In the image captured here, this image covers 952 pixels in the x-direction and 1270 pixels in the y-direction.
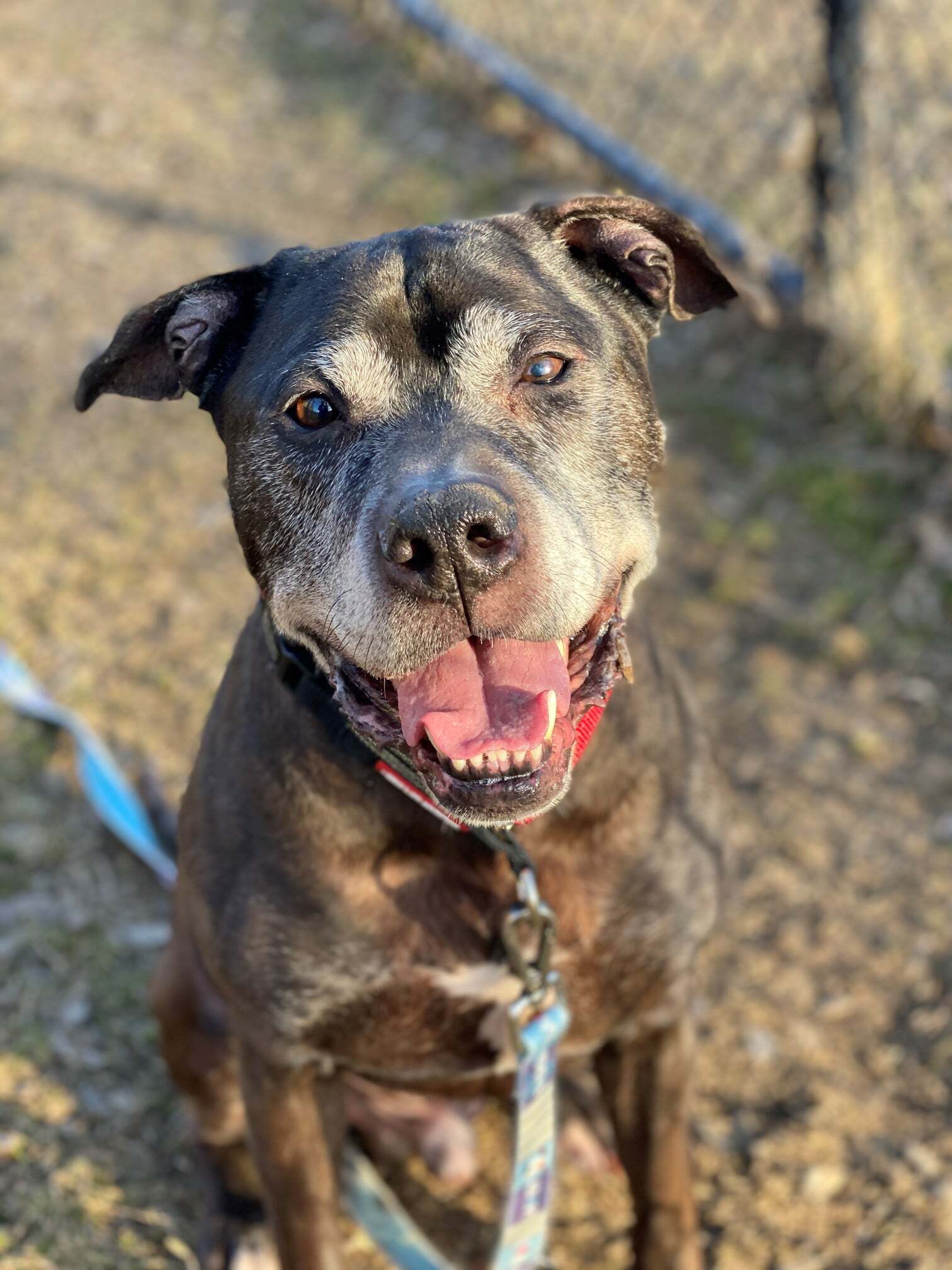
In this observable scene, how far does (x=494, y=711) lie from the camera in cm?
234

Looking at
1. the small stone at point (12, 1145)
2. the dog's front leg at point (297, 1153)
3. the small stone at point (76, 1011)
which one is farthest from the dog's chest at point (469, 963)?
the small stone at point (76, 1011)

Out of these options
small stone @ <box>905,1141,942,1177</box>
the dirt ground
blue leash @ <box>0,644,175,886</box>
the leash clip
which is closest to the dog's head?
the leash clip

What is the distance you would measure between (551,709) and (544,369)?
65 centimetres

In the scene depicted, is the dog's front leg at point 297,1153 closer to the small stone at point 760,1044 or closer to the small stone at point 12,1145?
the small stone at point 12,1145

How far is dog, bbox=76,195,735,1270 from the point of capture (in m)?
2.28

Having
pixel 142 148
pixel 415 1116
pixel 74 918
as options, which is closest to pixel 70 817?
pixel 74 918

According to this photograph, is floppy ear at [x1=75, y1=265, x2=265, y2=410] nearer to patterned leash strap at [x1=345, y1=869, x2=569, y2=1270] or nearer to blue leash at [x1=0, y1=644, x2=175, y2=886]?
patterned leash strap at [x1=345, y1=869, x2=569, y2=1270]

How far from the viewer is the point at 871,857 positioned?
4.11m

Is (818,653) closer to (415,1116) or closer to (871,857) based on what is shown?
(871,857)

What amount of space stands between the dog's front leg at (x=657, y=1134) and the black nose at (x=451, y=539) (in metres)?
1.29

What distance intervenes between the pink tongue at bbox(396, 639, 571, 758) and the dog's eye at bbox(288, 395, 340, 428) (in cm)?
51

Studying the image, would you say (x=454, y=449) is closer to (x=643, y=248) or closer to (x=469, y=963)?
(x=643, y=248)

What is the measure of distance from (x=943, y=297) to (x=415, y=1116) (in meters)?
3.97

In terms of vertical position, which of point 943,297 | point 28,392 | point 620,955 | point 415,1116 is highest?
point 943,297
